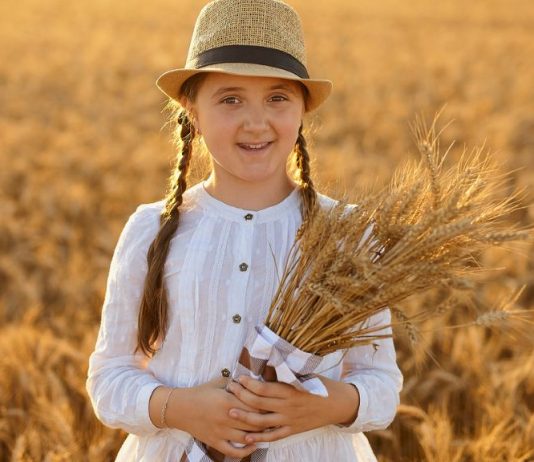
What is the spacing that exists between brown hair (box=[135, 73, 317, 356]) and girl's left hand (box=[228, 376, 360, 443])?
313 mm

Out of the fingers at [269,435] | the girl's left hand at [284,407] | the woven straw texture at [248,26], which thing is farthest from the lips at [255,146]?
the fingers at [269,435]

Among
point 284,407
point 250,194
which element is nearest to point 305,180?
point 250,194

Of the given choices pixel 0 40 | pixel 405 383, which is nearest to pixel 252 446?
pixel 405 383

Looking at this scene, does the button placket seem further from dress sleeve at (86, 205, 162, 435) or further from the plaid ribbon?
dress sleeve at (86, 205, 162, 435)

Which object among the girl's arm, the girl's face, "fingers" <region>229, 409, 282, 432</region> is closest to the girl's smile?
the girl's face

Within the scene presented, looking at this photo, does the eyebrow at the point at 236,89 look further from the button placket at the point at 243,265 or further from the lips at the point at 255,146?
the button placket at the point at 243,265

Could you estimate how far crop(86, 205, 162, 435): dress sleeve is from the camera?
2.05 meters

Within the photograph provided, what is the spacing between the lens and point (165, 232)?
2.08 m

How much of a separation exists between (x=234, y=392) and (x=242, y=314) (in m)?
0.22

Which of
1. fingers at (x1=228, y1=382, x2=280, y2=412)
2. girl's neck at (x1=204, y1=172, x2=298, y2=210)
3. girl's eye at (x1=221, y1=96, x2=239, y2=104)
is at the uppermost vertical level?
girl's eye at (x1=221, y1=96, x2=239, y2=104)

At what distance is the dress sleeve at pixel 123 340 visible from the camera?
205 cm

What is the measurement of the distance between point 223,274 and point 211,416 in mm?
358

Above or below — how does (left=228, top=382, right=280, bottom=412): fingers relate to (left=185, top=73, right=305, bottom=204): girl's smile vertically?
below

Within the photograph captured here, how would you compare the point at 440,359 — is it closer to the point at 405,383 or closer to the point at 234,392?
the point at 405,383
